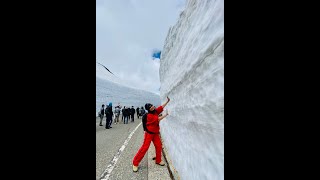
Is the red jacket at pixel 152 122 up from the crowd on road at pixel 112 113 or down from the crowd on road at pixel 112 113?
down

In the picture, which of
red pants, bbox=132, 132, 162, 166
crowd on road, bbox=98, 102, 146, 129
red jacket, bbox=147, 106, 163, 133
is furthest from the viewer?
crowd on road, bbox=98, 102, 146, 129

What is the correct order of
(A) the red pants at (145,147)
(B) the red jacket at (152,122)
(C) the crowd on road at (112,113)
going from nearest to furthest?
(A) the red pants at (145,147), (B) the red jacket at (152,122), (C) the crowd on road at (112,113)

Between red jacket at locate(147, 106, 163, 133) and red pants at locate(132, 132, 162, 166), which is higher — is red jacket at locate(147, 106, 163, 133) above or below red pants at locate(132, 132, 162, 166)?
above

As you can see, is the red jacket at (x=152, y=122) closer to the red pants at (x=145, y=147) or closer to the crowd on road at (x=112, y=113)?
the red pants at (x=145, y=147)

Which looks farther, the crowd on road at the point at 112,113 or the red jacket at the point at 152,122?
the crowd on road at the point at 112,113

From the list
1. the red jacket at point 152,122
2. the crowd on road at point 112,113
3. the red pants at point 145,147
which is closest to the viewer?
the red pants at point 145,147

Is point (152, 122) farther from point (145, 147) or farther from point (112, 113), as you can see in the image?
point (112, 113)

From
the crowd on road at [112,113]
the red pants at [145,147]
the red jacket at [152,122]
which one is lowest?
the red pants at [145,147]

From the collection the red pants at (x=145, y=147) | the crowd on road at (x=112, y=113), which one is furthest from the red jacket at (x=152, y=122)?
the crowd on road at (x=112, y=113)

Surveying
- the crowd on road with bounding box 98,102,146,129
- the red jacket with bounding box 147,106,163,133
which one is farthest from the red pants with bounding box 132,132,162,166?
the crowd on road with bounding box 98,102,146,129

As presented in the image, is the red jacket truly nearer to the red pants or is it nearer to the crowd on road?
the red pants

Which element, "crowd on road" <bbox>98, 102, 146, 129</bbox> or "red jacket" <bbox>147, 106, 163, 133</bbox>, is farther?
"crowd on road" <bbox>98, 102, 146, 129</bbox>
